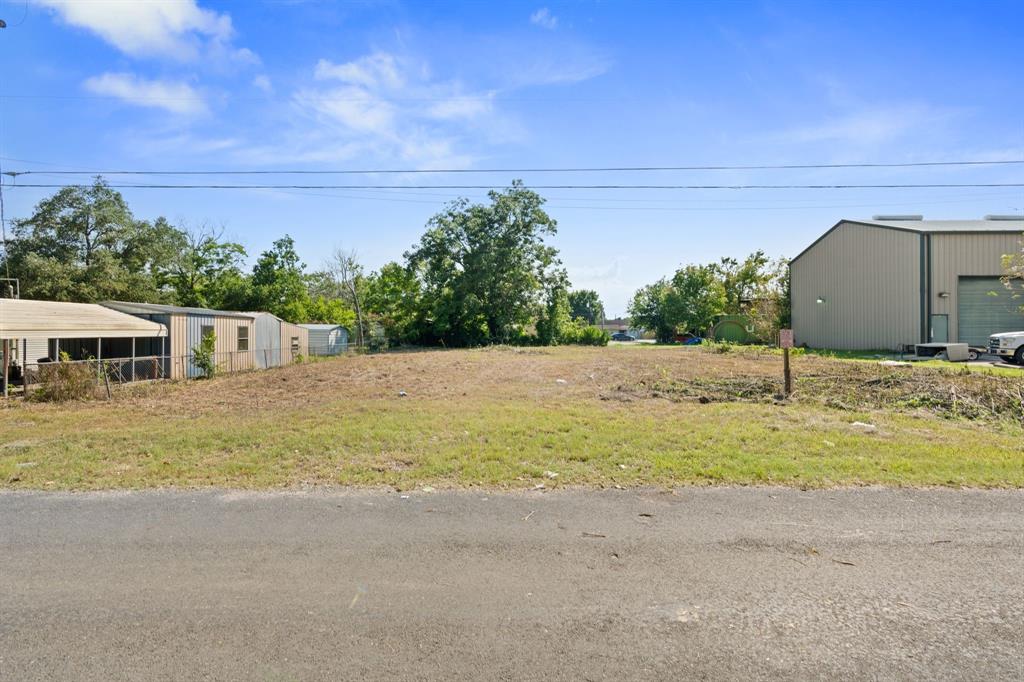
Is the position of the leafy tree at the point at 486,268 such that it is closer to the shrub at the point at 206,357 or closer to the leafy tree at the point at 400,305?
the leafy tree at the point at 400,305

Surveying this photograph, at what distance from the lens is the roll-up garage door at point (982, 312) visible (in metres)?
25.1

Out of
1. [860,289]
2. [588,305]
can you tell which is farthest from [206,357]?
[588,305]

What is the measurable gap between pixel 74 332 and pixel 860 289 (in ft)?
114

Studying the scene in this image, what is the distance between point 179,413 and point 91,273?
2946cm

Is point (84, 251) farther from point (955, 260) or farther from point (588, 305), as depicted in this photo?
point (588, 305)

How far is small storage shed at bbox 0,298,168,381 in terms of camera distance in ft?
50.7

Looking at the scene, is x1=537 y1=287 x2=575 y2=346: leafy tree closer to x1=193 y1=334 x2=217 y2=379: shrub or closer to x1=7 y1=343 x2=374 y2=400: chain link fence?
x1=7 y1=343 x2=374 y2=400: chain link fence

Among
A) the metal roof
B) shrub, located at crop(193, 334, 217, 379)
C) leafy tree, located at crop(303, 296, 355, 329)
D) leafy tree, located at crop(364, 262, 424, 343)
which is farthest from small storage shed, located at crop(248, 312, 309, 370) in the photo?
leafy tree, located at crop(303, 296, 355, 329)

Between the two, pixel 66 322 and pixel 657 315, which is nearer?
pixel 66 322

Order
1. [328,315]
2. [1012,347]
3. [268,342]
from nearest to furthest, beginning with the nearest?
[1012,347] → [268,342] → [328,315]

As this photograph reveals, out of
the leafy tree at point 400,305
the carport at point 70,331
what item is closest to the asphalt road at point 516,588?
the carport at point 70,331

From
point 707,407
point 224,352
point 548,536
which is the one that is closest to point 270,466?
point 548,536

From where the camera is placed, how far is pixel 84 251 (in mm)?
34125

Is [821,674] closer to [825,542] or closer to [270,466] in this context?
[825,542]
